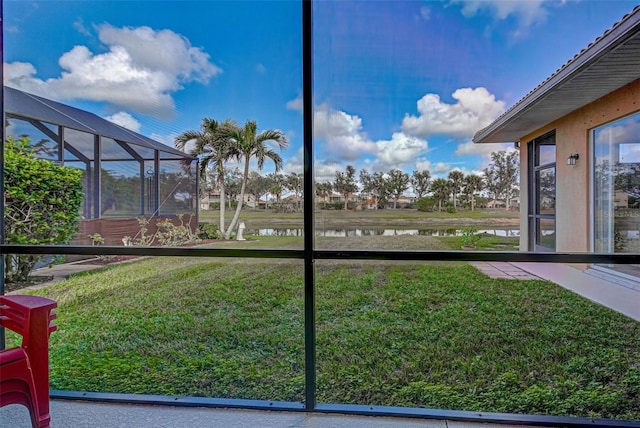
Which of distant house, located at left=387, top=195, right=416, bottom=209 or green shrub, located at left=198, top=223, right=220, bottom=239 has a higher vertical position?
distant house, located at left=387, top=195, right=416, bottom=209

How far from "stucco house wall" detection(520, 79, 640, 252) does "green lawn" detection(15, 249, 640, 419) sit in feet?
2.99

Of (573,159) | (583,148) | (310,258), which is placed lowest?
(310,258)

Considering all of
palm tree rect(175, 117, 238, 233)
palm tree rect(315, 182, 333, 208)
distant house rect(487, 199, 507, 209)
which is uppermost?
palm tree rect(175, 117, 238, 233)

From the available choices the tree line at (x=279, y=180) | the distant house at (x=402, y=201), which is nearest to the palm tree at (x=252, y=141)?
the tree line at (x=279, y=180)

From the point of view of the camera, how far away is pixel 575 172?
163 inches

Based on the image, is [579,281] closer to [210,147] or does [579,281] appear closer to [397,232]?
[397,232]

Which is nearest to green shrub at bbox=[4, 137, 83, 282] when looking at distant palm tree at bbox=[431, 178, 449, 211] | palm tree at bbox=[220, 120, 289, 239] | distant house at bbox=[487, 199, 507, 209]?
palm tree at bbox=[220, 120, 289, 239]

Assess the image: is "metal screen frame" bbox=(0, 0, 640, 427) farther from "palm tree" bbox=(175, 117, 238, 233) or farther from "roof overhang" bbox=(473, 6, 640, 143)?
"roof overhang" bbox=(473, 6, 640, 143)

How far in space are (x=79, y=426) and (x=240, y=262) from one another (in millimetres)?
1757

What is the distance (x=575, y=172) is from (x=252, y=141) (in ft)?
13.0

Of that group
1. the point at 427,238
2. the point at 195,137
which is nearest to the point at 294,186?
the point at 195,137

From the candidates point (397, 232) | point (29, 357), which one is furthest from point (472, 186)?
point (29, 357)

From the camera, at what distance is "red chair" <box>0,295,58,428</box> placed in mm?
1350

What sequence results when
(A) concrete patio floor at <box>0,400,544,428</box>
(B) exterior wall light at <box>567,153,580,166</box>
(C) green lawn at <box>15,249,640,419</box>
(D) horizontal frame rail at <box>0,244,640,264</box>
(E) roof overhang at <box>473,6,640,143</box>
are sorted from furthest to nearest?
1. (B) exterior wall light at <box>567,153,580,166</box>
2. (E) roof overhang at <box>473,6,640,143</box>
3. (C) green lawn at <box>15,249,640,419</box>
4. (A) concrete patio floor at <box>0,400,544,428</box>
5. (D) horizontal frame rail at <box>0,244,640,264</box>
